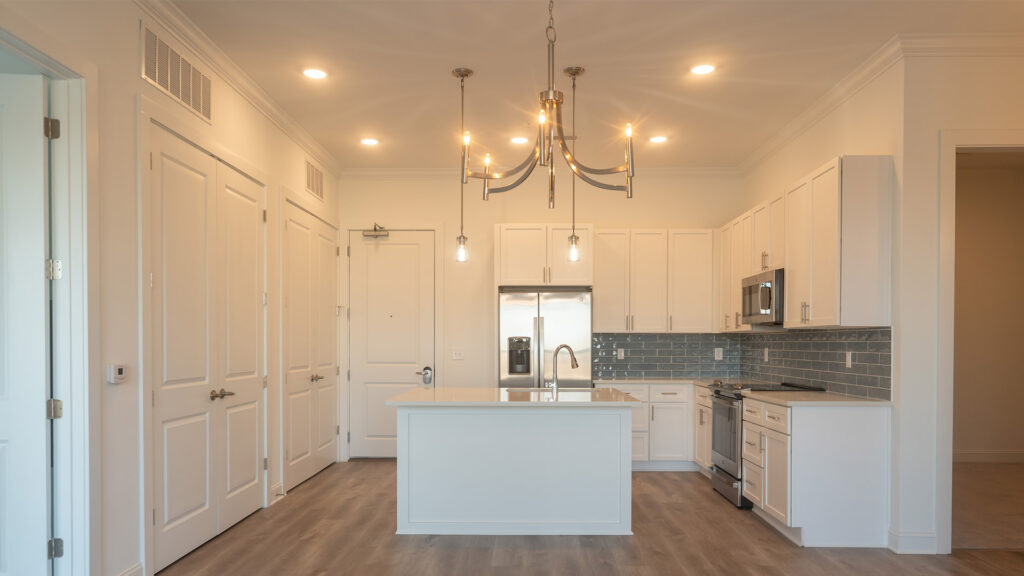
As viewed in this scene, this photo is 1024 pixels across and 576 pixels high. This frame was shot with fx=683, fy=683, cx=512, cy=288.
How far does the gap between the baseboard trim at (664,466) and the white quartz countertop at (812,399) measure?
5.96ft

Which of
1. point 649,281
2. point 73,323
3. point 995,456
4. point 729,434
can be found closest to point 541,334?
point 649,281

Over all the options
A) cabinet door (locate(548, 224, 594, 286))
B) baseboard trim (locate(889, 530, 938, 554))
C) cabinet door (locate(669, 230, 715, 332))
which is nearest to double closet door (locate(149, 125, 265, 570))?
cabinet door (locate(548, 224, 594, 286))

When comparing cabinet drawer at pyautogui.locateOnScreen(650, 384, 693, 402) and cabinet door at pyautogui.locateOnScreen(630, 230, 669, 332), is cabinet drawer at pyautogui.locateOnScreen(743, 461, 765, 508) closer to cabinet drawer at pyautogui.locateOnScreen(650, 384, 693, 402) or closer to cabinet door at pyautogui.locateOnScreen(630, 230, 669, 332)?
cabinet drawer at pyautogui.locateOnScreen(650, 384, 693, 402)

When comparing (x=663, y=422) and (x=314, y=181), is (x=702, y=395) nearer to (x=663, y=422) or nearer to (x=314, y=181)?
(x=663, y=422)

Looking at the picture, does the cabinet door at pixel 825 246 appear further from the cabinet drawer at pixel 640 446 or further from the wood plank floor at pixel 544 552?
the cabinet drawer at pixel 640 446

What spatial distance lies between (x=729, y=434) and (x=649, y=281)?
6.23 ft

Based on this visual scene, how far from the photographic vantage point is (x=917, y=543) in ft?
12.7

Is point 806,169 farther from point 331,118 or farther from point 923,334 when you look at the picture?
point 331,118

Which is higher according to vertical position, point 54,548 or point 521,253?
point 521,253

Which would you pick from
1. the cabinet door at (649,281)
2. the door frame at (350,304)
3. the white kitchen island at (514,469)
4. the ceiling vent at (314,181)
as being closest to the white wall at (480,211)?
the door frame at (350,304)

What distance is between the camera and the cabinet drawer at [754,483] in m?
4.53

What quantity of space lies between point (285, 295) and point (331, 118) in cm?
Answer: 142

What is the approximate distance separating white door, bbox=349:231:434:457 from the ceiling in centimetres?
149

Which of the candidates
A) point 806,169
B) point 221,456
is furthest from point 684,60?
point 221,456
